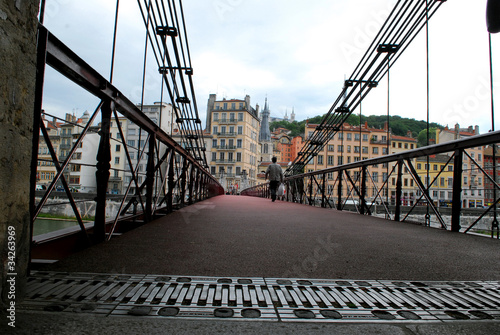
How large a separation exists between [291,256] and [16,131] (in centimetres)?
156

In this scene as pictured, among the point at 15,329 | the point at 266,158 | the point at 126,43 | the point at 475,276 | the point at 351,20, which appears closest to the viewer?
the point at 15,329

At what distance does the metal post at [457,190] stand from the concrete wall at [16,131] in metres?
3.74

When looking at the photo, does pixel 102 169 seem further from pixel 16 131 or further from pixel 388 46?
pixel 388 46

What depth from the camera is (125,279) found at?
1443 millimetres

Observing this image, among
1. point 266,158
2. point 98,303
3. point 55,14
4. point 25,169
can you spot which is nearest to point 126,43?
point 55,14

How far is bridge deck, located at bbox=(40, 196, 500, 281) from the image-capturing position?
1636mm

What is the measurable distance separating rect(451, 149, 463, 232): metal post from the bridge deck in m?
0.50

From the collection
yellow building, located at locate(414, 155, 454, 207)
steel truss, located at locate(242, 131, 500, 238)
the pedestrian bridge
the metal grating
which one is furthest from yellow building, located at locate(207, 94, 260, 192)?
the metal grating

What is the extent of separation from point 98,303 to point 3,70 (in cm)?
86

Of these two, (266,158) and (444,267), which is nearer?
(444,267)

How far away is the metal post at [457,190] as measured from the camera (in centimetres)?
338

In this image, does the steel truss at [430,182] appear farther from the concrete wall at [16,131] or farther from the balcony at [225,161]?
the balcony at [225,161]

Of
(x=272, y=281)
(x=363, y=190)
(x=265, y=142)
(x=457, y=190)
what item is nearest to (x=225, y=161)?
(x=265, y=142)

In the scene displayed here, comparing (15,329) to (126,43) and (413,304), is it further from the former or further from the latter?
(126,43)
